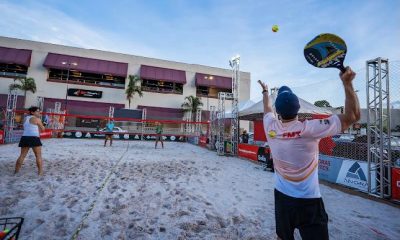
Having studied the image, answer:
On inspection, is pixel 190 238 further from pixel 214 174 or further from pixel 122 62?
pixel 122 62

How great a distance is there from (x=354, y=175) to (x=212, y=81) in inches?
1056

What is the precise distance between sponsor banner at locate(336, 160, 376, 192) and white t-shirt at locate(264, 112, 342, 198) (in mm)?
5742

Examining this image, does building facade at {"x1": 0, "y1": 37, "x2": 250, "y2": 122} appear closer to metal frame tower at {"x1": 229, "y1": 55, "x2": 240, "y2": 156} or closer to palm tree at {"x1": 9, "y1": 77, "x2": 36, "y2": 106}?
palm tree at {"x1": 9, "y1": 77, "x2": 36, "y2": 106}

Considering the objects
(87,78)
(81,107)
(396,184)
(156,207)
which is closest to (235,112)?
(396,184)

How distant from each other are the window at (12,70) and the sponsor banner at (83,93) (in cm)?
604

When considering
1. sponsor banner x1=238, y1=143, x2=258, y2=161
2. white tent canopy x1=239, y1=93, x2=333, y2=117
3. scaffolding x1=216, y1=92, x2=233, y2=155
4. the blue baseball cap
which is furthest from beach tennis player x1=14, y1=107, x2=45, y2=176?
white tent canopy x1=239, y1=93, x2=333, y2=117

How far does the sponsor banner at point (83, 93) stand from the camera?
27.2 m

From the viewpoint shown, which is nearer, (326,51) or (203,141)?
(326,51)

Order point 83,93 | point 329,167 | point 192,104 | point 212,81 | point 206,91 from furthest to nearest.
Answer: point 206,91
point 212,81
point 192,104
point 83,93
point 329,167

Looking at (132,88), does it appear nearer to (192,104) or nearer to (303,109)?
(192,104)

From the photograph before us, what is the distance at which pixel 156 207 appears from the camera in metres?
3.92

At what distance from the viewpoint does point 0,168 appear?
6.01 metres

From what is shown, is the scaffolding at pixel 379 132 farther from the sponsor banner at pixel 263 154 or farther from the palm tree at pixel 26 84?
the palm tree at pixel 26 84

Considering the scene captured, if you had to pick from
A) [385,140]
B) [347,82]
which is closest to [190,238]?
[347,82]
